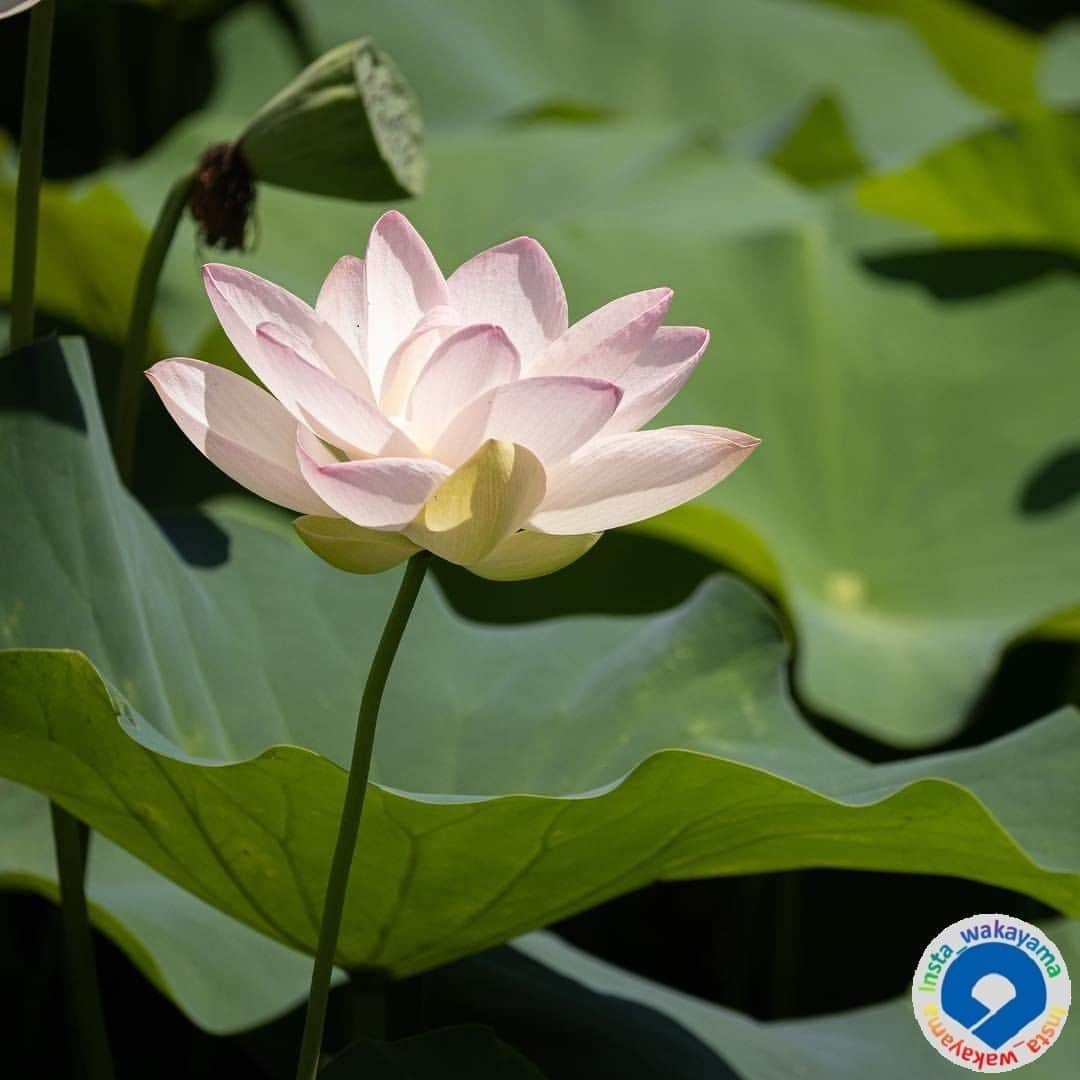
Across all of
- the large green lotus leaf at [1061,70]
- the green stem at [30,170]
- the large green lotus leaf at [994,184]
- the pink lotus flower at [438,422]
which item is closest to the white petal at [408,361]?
the pink lotus flower at [438,422]

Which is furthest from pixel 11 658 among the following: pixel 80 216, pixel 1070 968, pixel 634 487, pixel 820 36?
pixel 820 36

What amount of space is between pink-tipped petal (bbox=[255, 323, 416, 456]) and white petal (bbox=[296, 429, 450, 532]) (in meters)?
0.01

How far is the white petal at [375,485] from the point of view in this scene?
1.74 feet

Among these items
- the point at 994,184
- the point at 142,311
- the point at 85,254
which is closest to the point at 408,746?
the point at 142,311

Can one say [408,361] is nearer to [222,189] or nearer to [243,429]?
[243,429]

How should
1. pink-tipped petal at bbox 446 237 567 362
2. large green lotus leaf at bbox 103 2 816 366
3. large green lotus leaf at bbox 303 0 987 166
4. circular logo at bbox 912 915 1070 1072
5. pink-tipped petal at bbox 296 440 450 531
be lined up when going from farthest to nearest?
large green lotus leaf at bbox 303 0 987 166 < large green lotus leaf at bbox 103 2 816 366 < circular logo at bbox 912 915 1070 1072 < pink-tipped petal at bbox 446 237 567 362 < pink-tipped petal at bbox 296 440 450 531

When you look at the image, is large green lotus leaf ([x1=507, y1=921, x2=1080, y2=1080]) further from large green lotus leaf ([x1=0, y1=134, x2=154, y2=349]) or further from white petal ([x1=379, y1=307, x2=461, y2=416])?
large green lotus leaf ([x1=0, y1=134, x2=154, y2=349])

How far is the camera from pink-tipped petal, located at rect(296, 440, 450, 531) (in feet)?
1.74

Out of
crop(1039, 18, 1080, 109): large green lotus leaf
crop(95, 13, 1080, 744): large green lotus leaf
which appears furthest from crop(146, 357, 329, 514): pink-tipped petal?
crop(1039, 18, 1080, 109): large green lotus leaf

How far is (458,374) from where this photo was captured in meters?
0.56

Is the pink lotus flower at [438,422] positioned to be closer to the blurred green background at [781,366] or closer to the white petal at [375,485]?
the white petal at [375,485]

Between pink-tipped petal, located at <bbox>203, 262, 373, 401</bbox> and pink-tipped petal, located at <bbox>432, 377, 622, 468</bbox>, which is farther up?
pink-tipped petal, located at <bbox>203, 262, 373, 401</bbox>

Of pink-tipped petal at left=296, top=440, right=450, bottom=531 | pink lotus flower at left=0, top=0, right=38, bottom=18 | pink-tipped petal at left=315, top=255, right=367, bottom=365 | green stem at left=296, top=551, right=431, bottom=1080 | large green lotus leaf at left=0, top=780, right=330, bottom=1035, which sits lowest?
large green lotus leaf at left=0, top=780, right=330, bottom=1035

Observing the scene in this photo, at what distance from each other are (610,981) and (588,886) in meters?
0.23
